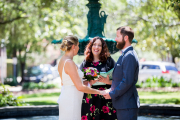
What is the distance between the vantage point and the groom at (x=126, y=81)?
3645 mm

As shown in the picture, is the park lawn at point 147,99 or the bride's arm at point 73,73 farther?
the park lawn at point 147,99

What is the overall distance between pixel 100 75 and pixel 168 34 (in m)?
12.0

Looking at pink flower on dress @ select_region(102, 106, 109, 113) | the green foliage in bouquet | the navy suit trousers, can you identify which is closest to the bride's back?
the navy suit trousers

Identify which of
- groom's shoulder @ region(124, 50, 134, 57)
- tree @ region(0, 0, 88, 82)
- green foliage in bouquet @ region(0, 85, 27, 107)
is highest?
tree @ region(0, 0, 88, 82)

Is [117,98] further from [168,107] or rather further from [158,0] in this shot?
[158,0]

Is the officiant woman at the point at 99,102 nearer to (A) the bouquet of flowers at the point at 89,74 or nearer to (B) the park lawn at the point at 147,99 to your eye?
(A) the bouquet of flowers at the point at 89,74

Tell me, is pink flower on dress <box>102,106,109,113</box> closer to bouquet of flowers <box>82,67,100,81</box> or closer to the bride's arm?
bouquet of flowers <box>82,67,100,81</box>

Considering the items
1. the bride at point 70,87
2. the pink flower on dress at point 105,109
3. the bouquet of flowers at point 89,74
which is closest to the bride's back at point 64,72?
the bride at point 70,87

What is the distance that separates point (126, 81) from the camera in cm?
362

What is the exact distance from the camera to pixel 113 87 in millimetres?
3941

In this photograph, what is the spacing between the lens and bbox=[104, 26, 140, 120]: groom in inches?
143

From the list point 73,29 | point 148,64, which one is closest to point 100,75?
point 73,29

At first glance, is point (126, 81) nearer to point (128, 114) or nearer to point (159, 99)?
point (128, 114)

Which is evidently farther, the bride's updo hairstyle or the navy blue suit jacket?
the bride's updo hairstyle
